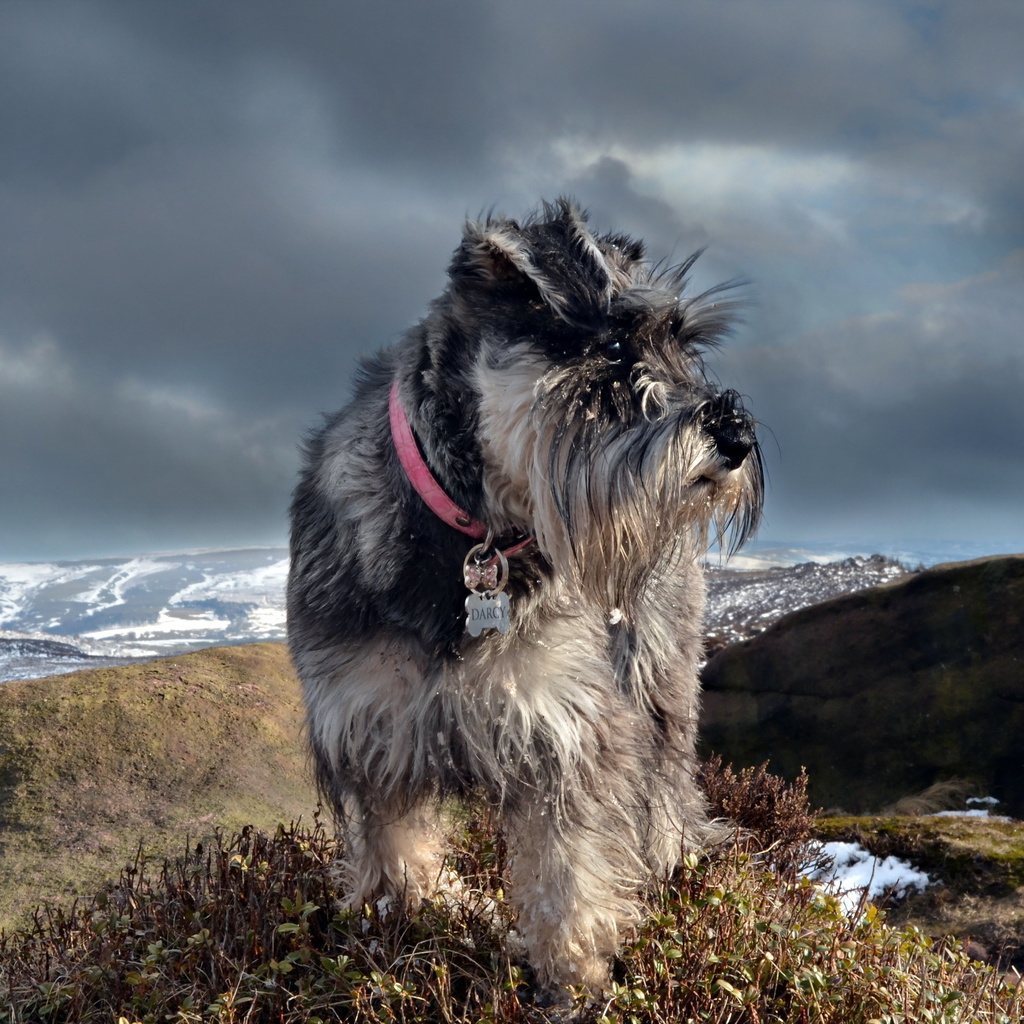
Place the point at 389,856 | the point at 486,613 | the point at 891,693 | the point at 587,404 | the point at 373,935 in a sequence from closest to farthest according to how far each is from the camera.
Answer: the point at 587,404 → the point at 486,613 → the point at 373,935 → the point at 389,856 → the point at 891,693

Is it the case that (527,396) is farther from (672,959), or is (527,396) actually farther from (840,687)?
(840,687)

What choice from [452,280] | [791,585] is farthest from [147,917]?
[791,585]

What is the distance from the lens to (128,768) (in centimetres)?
725

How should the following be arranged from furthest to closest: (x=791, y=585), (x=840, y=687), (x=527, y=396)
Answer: (x=791, y=585) → (x=840, y=687) → (x=527, y=396)

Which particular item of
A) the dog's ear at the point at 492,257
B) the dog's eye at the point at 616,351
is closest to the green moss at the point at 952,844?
the dog's eye at the point at 616,351

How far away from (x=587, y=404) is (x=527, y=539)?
2.25 ft

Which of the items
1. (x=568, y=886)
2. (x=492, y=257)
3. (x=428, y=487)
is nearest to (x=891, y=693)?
(x=568, y=886)

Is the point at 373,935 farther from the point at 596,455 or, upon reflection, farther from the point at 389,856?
the point at 596,455

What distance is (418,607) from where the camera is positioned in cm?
394

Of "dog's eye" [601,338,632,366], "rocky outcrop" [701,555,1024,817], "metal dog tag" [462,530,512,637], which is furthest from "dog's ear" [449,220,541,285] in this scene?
"rocky outcrop" [701,555,1024,817]

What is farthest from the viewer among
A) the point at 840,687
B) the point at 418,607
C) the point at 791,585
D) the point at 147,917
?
the point at 791,585

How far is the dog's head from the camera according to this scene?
143 inches

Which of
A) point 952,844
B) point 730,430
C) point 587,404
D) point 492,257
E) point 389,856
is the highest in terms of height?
point 492,257

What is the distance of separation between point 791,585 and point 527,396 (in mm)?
16791
